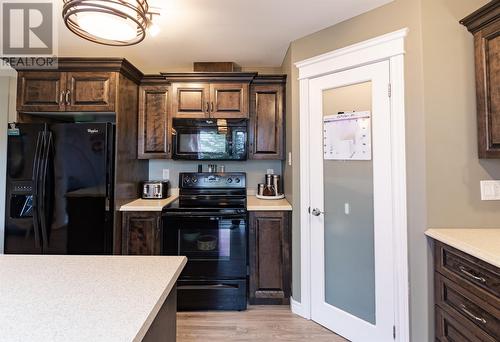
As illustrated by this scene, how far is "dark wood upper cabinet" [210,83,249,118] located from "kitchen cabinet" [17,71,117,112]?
1.00 meters

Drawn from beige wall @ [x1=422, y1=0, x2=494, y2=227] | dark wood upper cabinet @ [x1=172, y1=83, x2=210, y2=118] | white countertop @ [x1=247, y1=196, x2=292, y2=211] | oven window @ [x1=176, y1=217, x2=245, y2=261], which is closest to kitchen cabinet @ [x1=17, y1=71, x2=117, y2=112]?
dark wood upper cabinet @ [x1=172, y1=83, x2=210, y2=118]

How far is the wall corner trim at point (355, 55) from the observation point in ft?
6.04

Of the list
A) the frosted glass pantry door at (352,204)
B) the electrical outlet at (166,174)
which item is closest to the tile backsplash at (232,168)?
the electrical outlet at (166,174)

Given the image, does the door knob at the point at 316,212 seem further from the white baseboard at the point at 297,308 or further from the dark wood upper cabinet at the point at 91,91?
the dark wood upper cabinet at the point at 91,91

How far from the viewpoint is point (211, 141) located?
2.97 metres

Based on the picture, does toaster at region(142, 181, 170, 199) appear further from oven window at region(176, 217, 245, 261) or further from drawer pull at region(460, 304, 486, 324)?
drawer pull at region(460, 304, 486, 324)

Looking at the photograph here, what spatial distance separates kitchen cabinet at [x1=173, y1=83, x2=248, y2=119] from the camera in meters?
2.90

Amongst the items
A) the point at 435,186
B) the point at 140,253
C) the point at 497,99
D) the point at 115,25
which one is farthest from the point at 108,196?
the point at 497,99

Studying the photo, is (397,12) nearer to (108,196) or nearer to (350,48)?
(350,48)

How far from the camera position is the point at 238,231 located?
252cm

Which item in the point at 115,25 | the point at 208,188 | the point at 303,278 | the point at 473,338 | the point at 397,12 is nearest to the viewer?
the point at 473,338

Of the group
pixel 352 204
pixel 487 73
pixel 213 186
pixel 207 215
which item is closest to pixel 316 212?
pixel 352 204

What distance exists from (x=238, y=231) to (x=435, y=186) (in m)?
1.58

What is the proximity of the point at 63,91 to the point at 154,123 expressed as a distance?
2.81 feet
